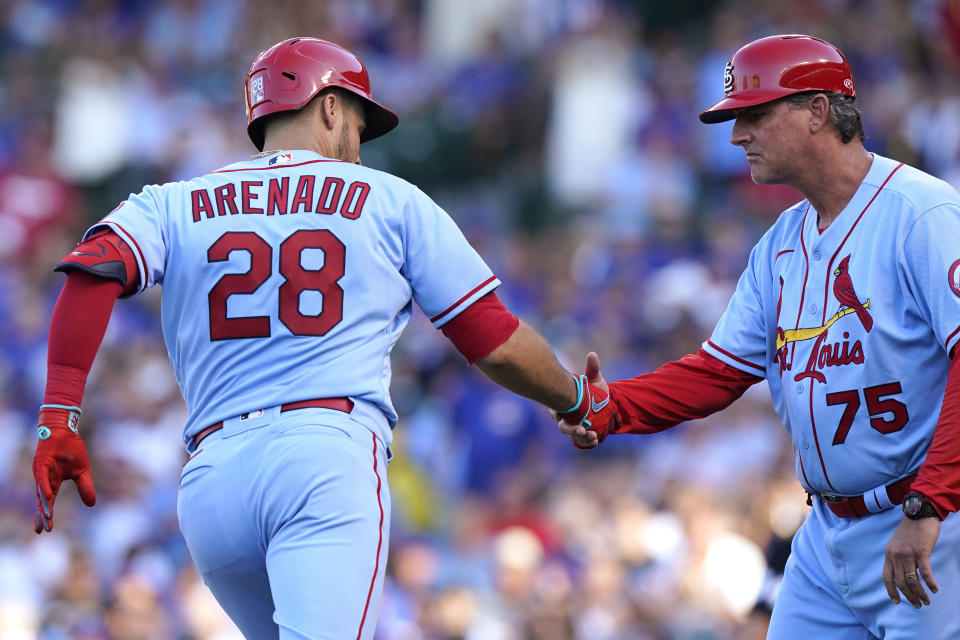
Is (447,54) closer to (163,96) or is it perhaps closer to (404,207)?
(163,96)

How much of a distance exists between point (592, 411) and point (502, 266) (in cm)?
735

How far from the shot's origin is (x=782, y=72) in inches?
172

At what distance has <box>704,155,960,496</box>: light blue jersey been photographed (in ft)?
13.2

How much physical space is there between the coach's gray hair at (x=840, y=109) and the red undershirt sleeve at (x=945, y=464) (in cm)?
92

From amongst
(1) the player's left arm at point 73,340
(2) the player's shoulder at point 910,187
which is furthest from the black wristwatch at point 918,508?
(1) the player's left arm at point 73,340

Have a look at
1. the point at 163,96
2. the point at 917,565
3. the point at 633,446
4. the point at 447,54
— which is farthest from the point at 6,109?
the point at 917,565

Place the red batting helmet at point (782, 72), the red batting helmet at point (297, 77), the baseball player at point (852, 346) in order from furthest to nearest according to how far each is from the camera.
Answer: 1. the red batting helmet at point (782, 72)
2. the red batting helmet at point (297, 77)
3. the baseball player at point (852, 346)

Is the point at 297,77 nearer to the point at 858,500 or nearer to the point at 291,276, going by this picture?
the point at 291,276

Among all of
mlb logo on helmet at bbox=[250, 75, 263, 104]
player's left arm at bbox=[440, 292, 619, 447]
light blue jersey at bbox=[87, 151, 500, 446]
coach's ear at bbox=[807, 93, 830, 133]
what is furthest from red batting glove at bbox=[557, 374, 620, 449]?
mlb logo on helmet at bbox=[250, 75, 263, 104]

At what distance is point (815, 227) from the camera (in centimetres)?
444

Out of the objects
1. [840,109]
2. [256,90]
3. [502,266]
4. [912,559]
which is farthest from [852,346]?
[502,266]

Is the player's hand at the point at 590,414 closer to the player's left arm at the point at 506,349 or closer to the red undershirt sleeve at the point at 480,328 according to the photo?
the player's left arm at the point at 506,349

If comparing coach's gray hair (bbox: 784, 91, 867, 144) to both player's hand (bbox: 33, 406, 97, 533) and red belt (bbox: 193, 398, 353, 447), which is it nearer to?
red belt (bbox: 193, 398, 353, 447)

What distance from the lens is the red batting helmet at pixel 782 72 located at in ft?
14.3
